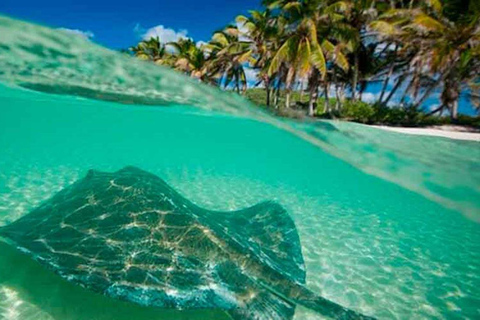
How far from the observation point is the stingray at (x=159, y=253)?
385cm

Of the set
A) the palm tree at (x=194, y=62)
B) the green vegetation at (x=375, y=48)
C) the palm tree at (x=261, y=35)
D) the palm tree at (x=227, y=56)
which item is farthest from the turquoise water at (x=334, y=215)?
the palm tree at (x=194, y=62)

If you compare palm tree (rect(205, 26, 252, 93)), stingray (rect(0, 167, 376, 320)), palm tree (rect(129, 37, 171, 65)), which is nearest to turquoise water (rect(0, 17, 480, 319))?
stingray (rect(0, 167, 376, 320))

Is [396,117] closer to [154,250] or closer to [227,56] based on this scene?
[227,56]

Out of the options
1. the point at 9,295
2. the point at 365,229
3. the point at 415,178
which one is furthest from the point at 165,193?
the point at 415,178

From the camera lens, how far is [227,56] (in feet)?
94.3

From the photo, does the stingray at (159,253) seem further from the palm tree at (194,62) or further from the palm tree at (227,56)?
the palm tree at (194,62)

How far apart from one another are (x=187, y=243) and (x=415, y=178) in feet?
38.7

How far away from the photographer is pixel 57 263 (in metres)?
4.03

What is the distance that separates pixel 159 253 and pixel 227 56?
26.9m

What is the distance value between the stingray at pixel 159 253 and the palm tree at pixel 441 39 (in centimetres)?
1684

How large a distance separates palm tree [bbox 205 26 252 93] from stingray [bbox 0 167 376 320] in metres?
23.4

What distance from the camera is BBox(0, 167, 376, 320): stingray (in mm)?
3852

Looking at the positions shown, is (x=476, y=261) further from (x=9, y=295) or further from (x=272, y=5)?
(x=272, y=5)

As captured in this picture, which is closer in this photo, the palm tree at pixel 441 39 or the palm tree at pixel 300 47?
the palm tree at pixel 441 39
